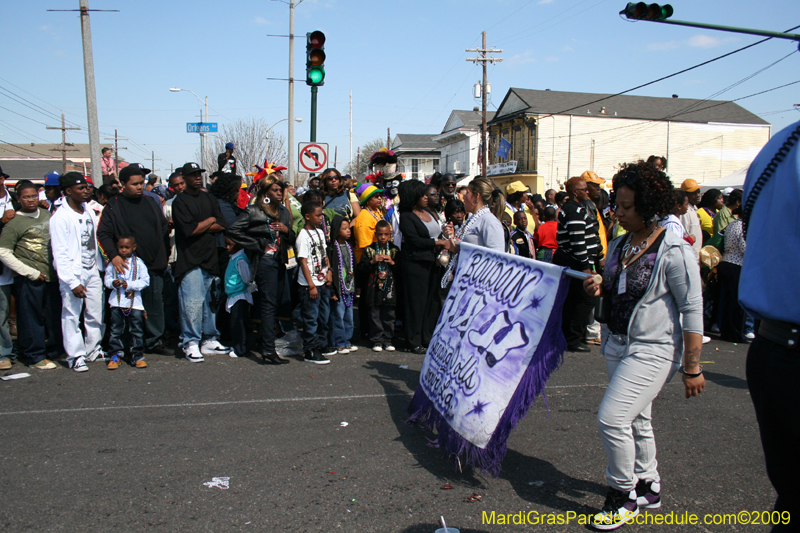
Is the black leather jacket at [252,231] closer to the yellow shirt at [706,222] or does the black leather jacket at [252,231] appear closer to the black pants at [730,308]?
the black pants at [730,308]

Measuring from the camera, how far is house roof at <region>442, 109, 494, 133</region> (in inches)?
2132

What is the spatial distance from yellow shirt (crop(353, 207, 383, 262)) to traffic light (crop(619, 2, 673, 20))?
4.37m

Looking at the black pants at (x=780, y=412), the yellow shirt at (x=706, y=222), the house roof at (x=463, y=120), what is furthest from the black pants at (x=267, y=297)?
the house roof at (x=463, y=120)

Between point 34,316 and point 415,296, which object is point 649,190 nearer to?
point 415,296

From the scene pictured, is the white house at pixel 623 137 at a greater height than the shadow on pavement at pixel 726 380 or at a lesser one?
greater

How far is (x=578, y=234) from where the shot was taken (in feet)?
21.2

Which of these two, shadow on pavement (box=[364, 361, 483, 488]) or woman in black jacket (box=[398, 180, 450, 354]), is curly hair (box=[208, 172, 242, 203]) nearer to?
woman in black jacket (box=[398, 180, 450, 354])

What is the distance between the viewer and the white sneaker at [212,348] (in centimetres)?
698

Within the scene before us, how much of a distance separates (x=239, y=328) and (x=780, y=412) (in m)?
5.95

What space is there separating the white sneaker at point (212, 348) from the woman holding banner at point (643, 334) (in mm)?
5138

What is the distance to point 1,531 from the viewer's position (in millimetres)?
3049

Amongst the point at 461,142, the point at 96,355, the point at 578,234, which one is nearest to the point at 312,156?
the point at 96,355

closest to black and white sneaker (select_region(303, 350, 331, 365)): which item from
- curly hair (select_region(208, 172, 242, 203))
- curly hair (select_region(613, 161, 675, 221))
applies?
curly hair (select_region(208, 172, 242, 203))

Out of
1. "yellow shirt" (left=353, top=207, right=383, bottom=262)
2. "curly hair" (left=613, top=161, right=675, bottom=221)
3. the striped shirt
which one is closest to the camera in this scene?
"curly hair" (left=613, top=161, right=675, bottom=221)
